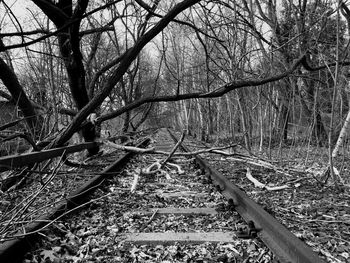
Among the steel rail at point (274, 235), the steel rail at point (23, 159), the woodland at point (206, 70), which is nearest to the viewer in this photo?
the steel rail at point (274, 235)

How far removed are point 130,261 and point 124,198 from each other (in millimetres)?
1900

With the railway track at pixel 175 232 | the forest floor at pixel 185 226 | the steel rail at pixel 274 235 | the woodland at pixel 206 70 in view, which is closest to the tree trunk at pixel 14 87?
the woodland at pixel 206 70

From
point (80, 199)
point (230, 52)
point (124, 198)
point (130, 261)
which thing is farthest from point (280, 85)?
point (130, 261)

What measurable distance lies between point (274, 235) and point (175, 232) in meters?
0.93

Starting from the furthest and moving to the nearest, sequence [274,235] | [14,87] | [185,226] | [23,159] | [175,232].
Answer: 1. [14,87]
2. [23,159]
3. [185,226]
4. [175,232]
5. [274,235]

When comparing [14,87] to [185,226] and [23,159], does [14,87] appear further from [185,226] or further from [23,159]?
[185,226]

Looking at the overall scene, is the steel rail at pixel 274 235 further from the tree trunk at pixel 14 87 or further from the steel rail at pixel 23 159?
the tree trunk at pixel 14 87

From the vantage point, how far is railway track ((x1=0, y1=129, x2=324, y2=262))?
233cm

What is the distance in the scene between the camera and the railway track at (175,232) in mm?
2334

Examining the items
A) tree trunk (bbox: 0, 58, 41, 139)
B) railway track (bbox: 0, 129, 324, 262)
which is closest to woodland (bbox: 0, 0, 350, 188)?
tree trunk (bbox: 0, 58, 41, 139)

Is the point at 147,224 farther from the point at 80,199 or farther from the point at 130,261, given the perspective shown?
the point at 80,199

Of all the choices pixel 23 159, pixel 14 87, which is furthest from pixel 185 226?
pixel 14 87

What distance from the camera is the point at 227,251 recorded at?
244 cm

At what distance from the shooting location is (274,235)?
239 cm
